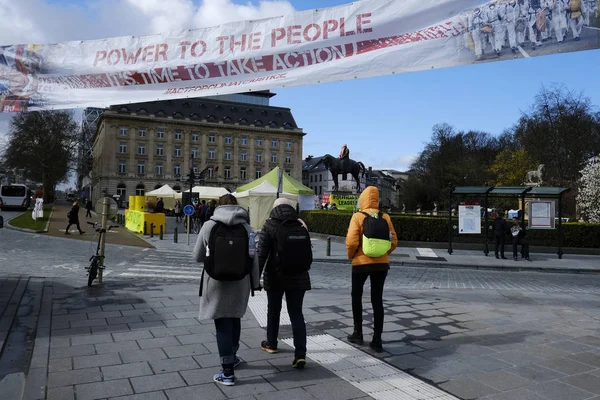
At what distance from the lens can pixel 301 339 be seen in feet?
14.8

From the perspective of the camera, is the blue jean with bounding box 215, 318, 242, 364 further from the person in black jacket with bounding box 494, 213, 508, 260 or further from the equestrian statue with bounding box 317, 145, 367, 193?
the equestrian statue with bounding box 317, 145, 367, 193

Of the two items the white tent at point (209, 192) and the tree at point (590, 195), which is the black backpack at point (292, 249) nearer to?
the white tent at point (209, 192)

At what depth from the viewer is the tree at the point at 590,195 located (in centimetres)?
3362

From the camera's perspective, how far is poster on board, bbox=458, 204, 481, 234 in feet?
61.2

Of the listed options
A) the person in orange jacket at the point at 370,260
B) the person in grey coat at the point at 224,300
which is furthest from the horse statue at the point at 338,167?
the person in grey coat at the point at 224,300

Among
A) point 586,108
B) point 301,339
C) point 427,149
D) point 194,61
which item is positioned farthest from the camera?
point 427,149

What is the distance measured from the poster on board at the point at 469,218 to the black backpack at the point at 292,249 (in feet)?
50.5

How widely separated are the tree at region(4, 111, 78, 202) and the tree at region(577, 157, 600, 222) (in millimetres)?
52330

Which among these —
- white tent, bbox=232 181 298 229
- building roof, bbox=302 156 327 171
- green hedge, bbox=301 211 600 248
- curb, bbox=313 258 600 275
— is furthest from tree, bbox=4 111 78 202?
building roof, bbox=302 156 327 171

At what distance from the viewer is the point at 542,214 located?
18.1m

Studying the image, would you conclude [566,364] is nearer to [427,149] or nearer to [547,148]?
[547,148]

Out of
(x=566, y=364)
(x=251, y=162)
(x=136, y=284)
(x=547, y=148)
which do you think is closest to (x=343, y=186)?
(x=547, y=148)

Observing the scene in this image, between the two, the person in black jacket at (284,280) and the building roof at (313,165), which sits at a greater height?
the building roof at (313,165)

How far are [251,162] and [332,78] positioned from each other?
89.5 m
